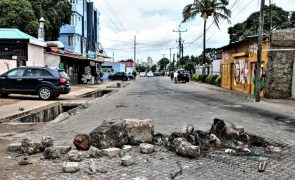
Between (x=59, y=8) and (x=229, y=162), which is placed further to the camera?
(x=59, y=8)

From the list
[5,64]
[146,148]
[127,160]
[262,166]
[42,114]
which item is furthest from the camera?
[5,64]

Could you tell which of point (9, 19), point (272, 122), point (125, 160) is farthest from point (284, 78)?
point (9, 19)

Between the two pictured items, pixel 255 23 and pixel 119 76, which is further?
pixel 119 76

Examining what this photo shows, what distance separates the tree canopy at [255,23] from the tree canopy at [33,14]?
25.8 m

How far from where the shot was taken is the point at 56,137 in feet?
32.6

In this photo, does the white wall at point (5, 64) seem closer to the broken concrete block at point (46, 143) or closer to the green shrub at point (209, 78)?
the broken concrete block at point (46, 143)

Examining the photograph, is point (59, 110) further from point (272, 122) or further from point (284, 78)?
point (284, 78)

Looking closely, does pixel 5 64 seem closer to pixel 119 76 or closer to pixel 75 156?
pixel 75 156

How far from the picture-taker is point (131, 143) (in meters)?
8.36

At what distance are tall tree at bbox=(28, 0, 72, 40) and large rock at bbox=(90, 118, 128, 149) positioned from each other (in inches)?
1274

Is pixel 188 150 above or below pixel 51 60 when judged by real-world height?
below

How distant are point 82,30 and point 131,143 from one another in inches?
2087

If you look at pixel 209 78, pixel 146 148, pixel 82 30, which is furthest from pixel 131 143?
pixel 82 30

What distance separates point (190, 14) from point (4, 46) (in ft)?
83.5
